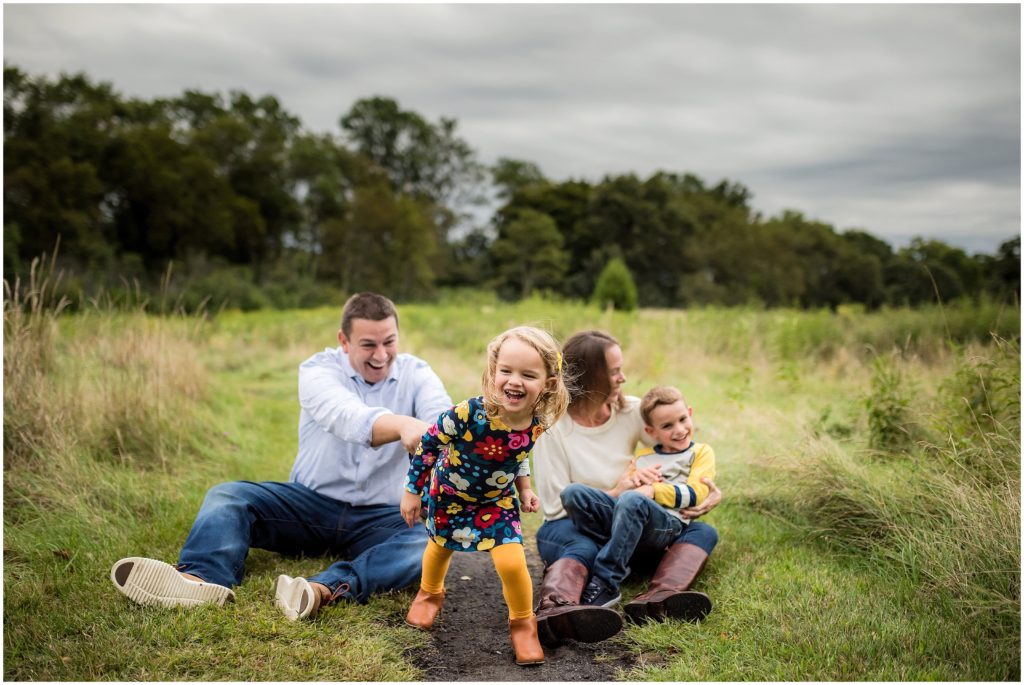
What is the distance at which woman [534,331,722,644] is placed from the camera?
→ 3.55 m

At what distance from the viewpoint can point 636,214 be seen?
38719 mm

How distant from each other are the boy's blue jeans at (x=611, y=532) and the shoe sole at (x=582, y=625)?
36cm

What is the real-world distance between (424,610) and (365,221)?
91.6ft

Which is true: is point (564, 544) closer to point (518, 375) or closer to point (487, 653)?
point (487, 653)

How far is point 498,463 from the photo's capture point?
310 cm

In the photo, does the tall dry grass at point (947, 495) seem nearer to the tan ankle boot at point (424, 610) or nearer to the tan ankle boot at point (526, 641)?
the tan ankle boot at point (526, 641)

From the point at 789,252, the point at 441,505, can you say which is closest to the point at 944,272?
the point at 441,505

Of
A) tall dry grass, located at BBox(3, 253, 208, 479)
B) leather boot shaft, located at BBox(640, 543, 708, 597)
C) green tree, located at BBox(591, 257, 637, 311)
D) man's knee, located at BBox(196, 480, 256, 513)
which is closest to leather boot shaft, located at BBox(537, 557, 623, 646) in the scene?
leather boot shaft, located at BBox(640, 543, 708, 597)

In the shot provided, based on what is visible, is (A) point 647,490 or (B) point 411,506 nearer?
(B) point 411,506

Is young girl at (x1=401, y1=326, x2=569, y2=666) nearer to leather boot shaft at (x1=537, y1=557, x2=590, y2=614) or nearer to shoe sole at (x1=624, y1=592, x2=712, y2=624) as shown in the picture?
leather boot shaft at (x1=537, y1=557, x2=590, y2=614)

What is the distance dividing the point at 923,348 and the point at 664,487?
8180 millimetres

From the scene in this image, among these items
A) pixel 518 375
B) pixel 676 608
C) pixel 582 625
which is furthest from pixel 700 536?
pixel 518 375

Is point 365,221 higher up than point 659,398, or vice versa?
point 365,221

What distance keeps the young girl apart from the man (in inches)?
12.7
